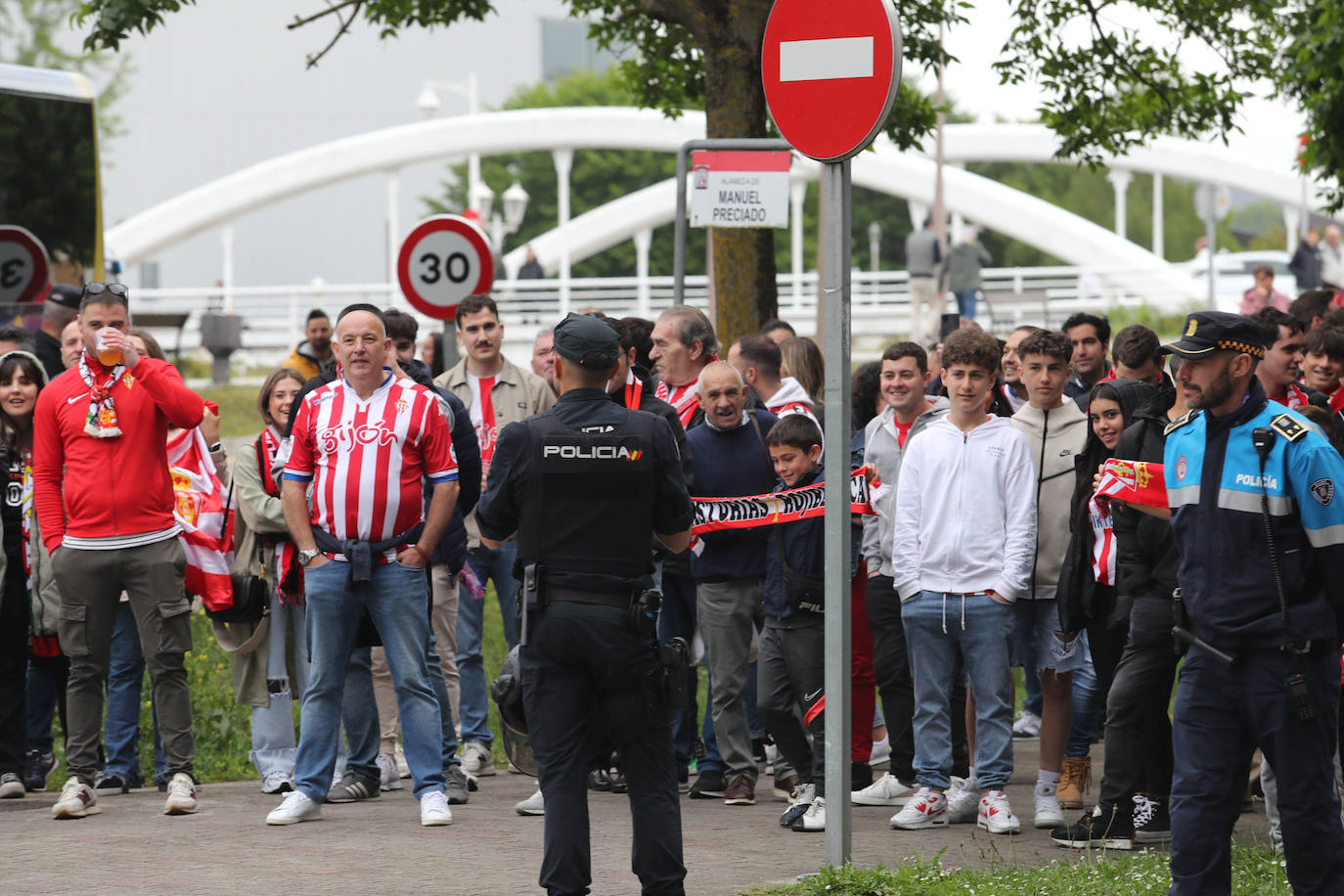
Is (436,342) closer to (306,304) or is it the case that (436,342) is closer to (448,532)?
(448,532)

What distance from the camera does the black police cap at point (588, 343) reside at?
6.13 meters

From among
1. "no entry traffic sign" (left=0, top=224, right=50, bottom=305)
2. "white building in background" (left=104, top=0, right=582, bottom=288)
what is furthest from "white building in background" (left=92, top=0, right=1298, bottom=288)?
"no entry traffic sign" (left=0, top=224, right=50, bottom=305)

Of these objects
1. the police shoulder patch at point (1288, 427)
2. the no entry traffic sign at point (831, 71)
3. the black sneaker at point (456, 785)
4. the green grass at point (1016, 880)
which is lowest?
the black sneaker at point (456, 785)

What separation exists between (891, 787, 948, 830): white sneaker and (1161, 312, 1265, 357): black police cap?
8.86ft

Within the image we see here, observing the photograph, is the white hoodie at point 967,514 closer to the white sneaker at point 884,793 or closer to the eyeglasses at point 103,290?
the white sneaker at point 884,793

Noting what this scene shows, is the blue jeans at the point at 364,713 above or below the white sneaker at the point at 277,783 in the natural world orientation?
above

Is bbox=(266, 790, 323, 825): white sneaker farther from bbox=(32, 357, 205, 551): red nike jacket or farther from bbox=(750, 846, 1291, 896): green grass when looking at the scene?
bbox=(750, 846, 1291, 896): green grass

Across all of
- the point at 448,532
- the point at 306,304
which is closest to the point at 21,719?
the point at 448,532

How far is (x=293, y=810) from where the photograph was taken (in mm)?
7922

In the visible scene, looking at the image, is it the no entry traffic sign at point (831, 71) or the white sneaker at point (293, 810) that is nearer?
the no entry traffic sign at point (831, 71)

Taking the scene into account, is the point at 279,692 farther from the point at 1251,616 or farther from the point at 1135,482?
the point at 1251,616

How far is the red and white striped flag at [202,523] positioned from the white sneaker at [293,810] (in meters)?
1.17

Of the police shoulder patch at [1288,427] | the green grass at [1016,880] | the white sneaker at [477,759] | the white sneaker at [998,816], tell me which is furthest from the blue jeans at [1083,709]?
the white sneaker at [477,759]

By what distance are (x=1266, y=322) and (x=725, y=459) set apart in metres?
2.70
